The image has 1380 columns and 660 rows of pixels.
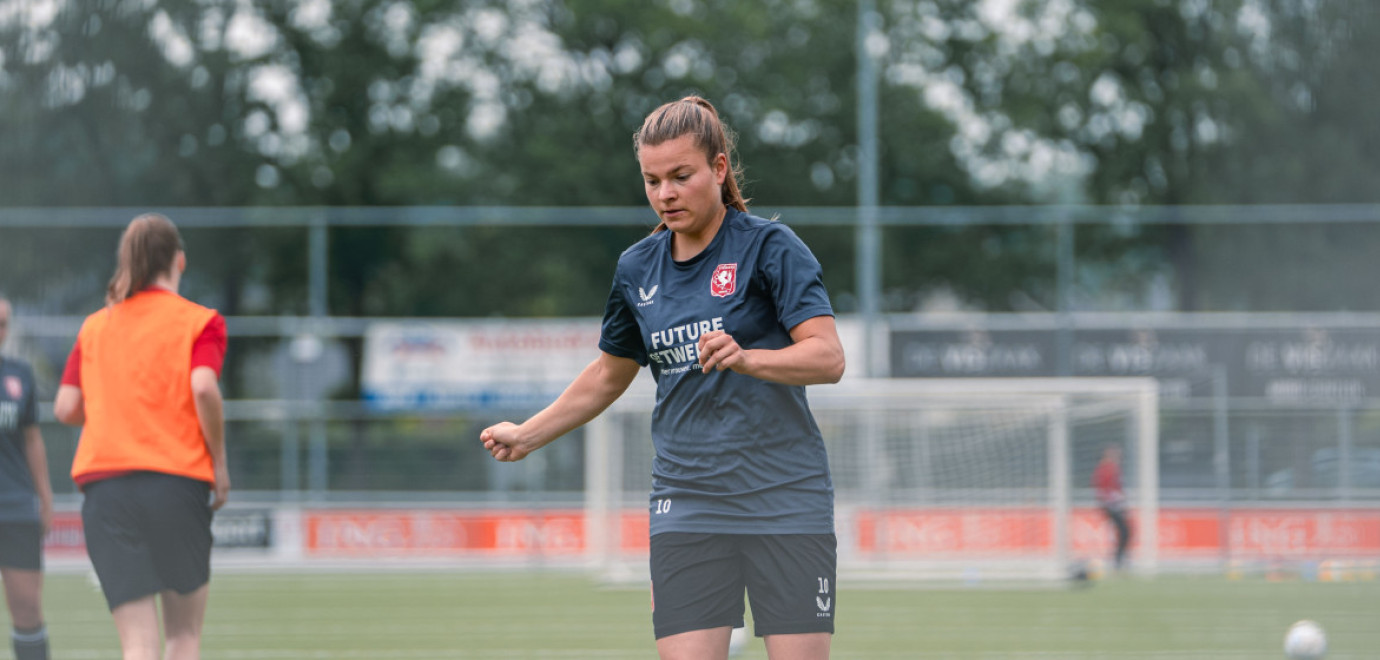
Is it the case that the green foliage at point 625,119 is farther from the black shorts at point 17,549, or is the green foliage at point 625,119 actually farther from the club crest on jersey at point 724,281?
the club crest on jersey at point 724,281

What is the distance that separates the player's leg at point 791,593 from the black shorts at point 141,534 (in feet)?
7.38

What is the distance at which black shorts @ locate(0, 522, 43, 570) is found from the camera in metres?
6.64

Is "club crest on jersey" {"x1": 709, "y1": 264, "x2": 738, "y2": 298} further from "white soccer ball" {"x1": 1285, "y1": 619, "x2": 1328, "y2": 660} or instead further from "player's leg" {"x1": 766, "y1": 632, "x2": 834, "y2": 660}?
"white soccer ball" {"x1": 1285, "y1": 619, "x2": 1328, "y2": 660}

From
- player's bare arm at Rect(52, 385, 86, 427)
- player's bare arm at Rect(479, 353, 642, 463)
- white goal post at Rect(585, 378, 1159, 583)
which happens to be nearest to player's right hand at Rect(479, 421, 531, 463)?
player's bare arm at Rect(479, 353, 642, 463)

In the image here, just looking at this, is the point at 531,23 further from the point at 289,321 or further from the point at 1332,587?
the point at 1332,587

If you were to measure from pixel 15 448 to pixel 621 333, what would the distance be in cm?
359

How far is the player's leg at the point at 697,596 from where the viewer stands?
156 inches

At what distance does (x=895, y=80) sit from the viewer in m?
30.7

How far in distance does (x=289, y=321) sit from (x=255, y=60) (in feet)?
35.5

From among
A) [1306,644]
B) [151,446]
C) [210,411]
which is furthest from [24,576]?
[1306,644]

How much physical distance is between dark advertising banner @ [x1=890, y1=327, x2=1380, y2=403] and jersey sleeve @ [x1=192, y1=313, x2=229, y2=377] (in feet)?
51.7

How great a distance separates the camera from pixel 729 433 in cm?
397

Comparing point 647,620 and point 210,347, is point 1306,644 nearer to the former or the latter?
point 647,620

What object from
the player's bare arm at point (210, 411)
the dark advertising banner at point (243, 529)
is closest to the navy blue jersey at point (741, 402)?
the player's bare arm at point (210, 411)
